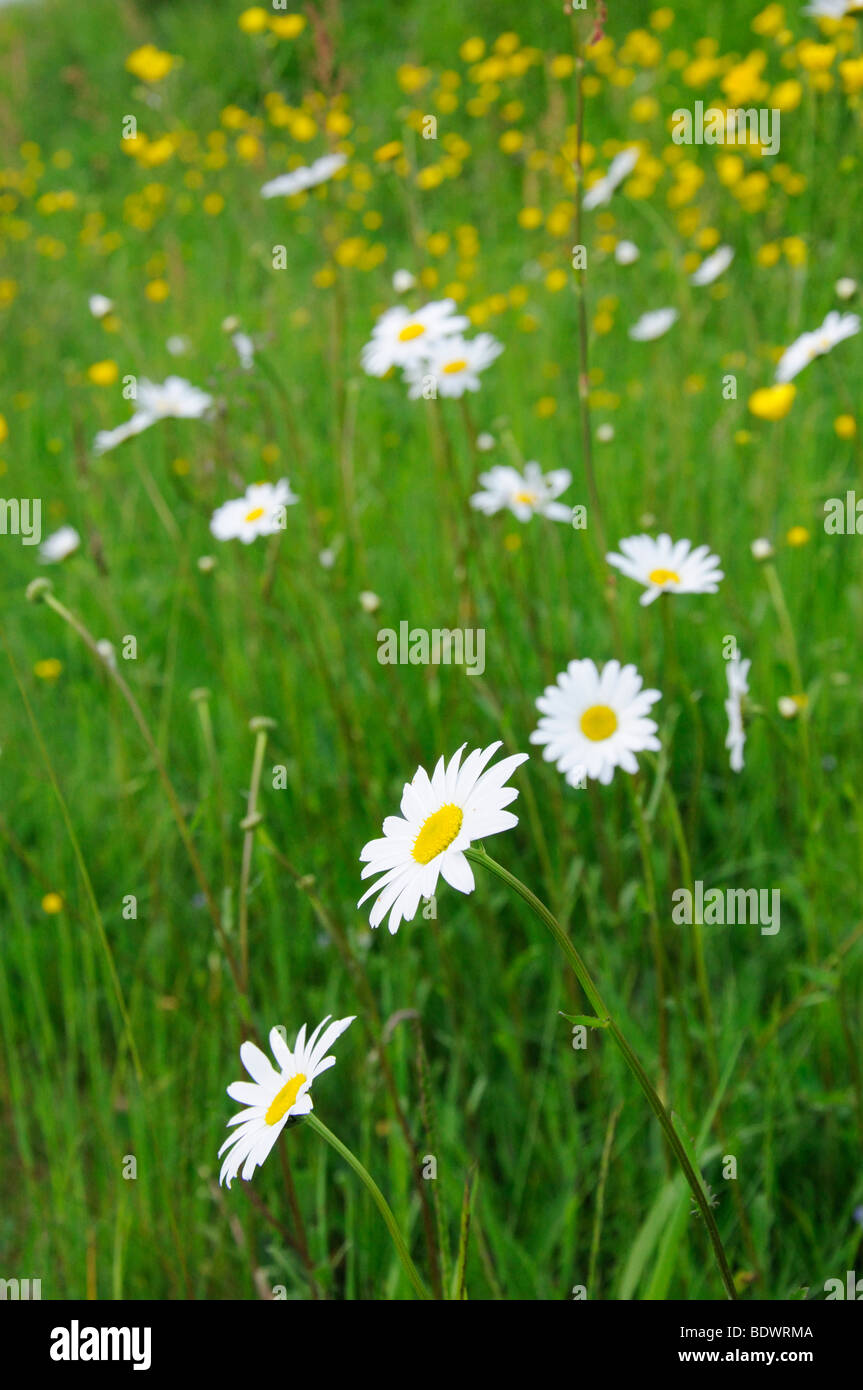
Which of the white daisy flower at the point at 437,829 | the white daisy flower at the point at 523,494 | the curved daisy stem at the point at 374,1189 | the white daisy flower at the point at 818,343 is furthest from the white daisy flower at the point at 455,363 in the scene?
the curved daisy stem at the point at 374,1189

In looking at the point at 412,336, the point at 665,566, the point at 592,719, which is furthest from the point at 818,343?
the point at 592,719

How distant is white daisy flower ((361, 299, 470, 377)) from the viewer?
147 centimetres

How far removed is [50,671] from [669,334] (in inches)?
65.9

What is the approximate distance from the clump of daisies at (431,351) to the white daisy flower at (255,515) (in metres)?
0.20

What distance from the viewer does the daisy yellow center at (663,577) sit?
1.13 meters

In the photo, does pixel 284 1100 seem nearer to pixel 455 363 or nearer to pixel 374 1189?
pixel 374 1189

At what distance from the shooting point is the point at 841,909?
1.40 m

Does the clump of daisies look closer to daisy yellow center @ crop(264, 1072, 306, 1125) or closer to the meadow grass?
the meadow grass

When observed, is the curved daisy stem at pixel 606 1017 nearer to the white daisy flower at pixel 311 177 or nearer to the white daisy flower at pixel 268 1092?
the white daisy flower at pixel 268 1092

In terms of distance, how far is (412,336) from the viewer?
59.8 inches

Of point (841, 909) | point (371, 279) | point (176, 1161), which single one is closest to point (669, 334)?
point (371, 279)
